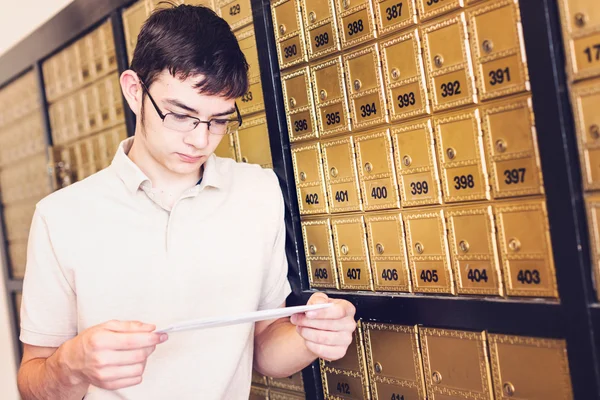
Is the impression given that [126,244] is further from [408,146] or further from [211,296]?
[408,146]

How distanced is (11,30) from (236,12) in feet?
7.11

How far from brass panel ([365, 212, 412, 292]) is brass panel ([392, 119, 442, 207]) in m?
0.07

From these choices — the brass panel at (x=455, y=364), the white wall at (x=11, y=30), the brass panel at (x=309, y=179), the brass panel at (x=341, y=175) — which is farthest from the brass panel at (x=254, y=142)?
the white wall at (x=11, y=30)

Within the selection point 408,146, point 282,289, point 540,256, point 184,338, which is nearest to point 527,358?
point 540,256

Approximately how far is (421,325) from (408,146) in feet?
1.33

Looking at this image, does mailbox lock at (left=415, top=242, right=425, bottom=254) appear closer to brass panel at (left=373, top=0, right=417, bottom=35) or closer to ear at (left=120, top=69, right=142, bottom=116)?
brass panel at (left=373, top=0, right=417, bottom=35)

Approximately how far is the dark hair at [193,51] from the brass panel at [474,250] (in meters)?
0.58

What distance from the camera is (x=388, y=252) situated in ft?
4.49

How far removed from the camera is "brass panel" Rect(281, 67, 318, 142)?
1491mm

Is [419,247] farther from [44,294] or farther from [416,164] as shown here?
[44,294]

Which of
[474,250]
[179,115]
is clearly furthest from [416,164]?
[179,115]

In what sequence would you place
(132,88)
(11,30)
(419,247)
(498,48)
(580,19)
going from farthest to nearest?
1. (11,30)
2. (132,88)
3. (419,247)
4. (498,48)
5. (580,19)

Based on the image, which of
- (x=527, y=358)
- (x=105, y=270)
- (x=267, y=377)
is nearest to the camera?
(x=527, y=358)

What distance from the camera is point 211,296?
1.45 meters
